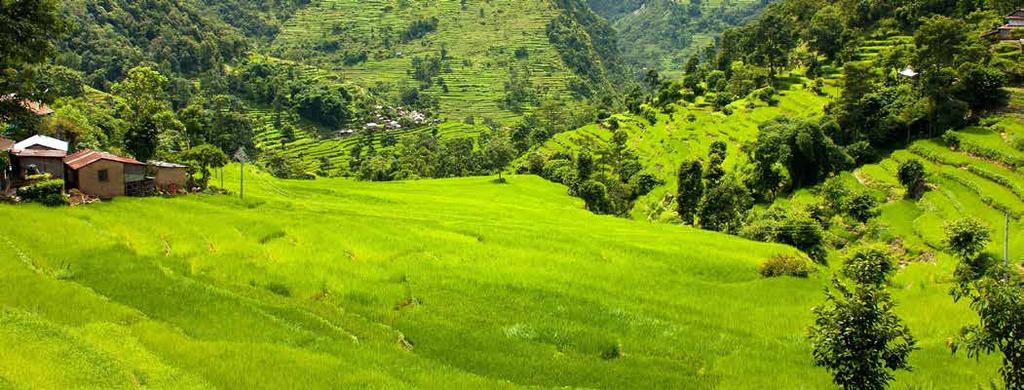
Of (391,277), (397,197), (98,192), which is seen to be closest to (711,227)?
(397,197)

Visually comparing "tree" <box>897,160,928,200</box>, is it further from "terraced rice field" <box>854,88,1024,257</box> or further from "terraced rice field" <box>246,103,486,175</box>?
"terraced rice field" <box>246,103,486,175</box>

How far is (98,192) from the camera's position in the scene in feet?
134

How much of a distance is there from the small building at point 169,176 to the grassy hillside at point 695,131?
50052mm

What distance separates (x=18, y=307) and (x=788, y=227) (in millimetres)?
46549

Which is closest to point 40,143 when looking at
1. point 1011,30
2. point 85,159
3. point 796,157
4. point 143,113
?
point 85,159

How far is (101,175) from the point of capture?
40969 mm

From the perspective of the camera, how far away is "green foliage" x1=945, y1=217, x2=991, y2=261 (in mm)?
38956

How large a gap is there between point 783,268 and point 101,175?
41.8 m

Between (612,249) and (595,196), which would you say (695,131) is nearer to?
(595,196)

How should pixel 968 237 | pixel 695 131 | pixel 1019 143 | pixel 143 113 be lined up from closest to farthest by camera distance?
pixel 968 237 < pixel 1019 143 < pixel 143 113 < pixel 695 131

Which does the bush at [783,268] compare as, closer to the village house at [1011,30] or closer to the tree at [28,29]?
the tree at [28,29]

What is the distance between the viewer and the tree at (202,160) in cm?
5278

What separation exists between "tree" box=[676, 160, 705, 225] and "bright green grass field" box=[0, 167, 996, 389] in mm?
25402

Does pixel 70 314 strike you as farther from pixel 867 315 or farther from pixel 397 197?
pixel 397 197
